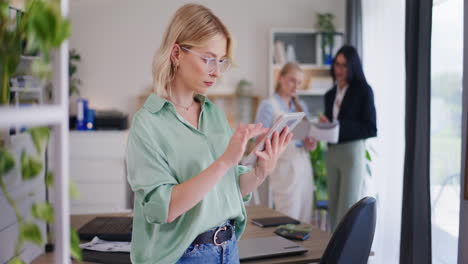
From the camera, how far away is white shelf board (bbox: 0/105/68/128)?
0.49 meters

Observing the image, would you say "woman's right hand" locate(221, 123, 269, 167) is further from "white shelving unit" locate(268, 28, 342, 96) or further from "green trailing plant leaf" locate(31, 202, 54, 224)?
"white shelving unit" locate(268, 28, 342, 96)

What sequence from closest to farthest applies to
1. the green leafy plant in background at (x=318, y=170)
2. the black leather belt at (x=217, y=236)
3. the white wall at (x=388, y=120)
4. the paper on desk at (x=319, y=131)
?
the black leather belt at (x=217, y=236), the paper on desk at (x=319, y=131), the white wall at (x=388, y=120), the green leafy plant in background at (x=318, y=170)

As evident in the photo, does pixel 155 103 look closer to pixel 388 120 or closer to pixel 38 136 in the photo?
pixel 38 136

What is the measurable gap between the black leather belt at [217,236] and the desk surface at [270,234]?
1.06ft

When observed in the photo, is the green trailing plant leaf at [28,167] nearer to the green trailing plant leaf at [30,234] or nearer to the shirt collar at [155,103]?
the green trailing plant leaf at [30,234]

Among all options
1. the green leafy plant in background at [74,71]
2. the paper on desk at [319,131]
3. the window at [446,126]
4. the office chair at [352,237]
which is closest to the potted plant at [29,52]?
the office chair at [352,237]

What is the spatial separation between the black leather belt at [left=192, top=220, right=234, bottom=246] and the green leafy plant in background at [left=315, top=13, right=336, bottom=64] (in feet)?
13.7

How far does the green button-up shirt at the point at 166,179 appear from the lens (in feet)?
3.76

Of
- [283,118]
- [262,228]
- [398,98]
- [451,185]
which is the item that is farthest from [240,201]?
[398,98]

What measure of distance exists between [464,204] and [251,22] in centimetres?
366

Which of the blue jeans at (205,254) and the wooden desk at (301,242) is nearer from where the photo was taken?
the blue jeans at (205,254)

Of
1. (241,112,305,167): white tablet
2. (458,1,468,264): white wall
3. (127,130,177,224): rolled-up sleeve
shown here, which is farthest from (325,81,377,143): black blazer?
(127,130,177,224): rolled-up sleeve

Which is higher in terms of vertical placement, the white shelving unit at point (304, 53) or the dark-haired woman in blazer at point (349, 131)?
the white shelving unit at point (304, 53)

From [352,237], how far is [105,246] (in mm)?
938
